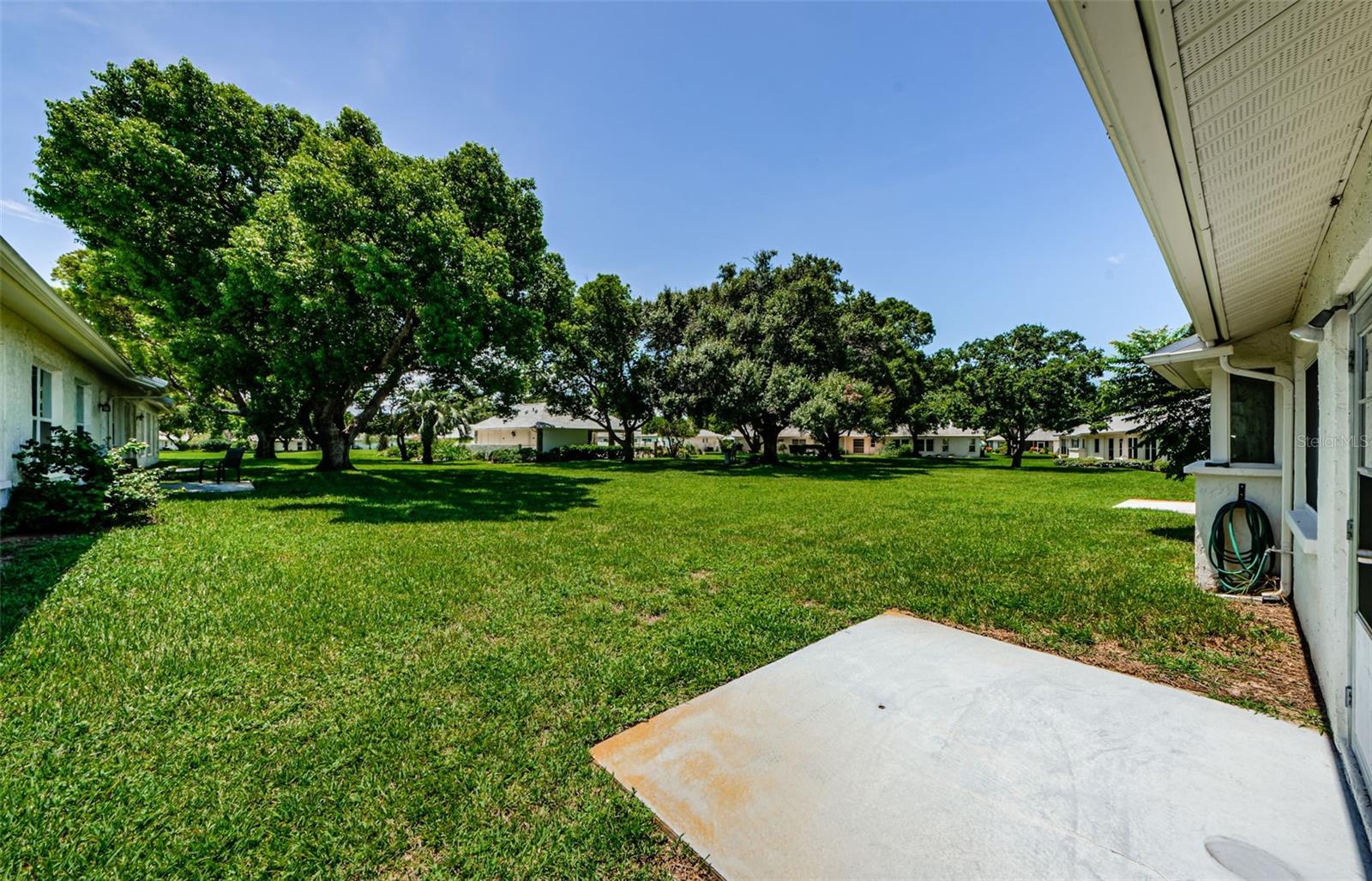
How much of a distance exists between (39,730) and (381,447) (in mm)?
50489

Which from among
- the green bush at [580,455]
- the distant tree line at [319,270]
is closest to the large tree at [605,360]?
the distant tree line at [319,270]

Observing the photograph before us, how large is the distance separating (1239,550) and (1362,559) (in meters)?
3.93

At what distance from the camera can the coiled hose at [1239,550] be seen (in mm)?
5020

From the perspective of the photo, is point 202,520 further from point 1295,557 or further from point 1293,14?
point 1295,557

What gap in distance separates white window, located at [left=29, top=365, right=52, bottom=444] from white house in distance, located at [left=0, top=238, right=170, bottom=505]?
1 cm

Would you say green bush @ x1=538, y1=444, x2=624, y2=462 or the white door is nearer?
the white door

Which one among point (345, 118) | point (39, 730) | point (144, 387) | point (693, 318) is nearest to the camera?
point (39, 730)

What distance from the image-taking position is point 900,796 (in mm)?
2275

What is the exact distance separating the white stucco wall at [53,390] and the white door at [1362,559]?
12818mm

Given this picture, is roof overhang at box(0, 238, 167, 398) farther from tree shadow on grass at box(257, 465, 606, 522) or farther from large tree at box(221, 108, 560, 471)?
tree shadow on grass at box(257, 465, 606, 522)

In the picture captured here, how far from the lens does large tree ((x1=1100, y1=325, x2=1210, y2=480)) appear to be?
7.79m

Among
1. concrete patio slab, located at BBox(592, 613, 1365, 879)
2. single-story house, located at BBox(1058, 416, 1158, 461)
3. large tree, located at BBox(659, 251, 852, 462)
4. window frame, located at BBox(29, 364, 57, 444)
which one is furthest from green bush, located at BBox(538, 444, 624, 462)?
concrete patio slab, located at BBox(592, 613, 1365, 879)

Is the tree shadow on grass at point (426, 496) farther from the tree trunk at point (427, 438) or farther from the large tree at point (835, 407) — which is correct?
the tree trunk at point (427, 438)

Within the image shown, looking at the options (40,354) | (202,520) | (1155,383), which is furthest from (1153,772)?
(40,354)
